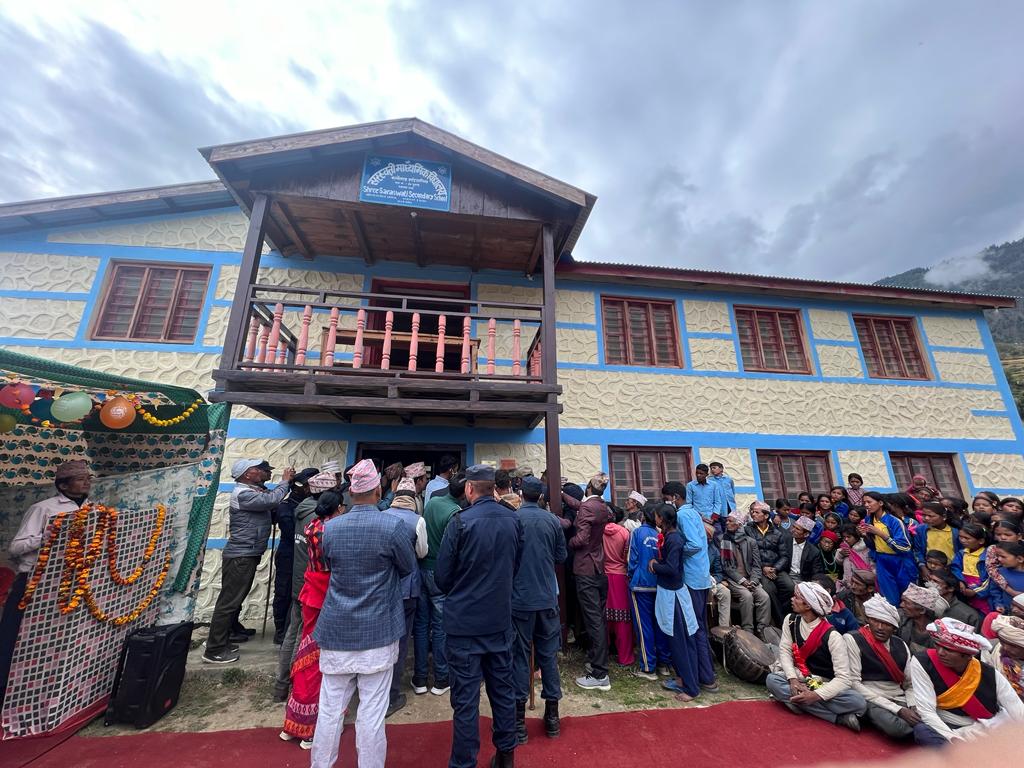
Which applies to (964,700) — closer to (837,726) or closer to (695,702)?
(837,726)

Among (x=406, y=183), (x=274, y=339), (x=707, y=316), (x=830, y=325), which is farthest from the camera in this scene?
(x=830, y=325)

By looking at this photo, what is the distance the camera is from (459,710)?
2.84 m

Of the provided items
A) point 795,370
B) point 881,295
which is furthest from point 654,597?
point 881,295

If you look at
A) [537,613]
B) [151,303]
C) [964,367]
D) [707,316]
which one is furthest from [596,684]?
[964,367]

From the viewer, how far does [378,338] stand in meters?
6.18

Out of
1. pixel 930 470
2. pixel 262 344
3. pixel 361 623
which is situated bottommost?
pixel 361 623

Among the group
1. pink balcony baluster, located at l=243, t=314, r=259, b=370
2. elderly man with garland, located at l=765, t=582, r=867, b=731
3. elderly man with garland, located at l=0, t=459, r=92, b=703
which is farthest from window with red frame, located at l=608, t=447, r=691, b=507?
elderly man with garland, located at l=0, t=459, r=92, b=703

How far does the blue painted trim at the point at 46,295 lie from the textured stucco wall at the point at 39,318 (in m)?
0.04

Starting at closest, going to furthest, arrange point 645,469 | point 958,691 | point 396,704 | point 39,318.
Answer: point 958,691
point 396,704
point 39,318
point 645,469

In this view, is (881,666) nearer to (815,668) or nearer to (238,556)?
(815,668)

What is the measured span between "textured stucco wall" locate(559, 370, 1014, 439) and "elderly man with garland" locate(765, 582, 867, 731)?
3.95m

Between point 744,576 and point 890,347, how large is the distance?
665 cm

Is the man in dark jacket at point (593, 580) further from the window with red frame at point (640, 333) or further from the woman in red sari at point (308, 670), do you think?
the window with red frame at point (640, 333)

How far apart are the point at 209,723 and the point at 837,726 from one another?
5295 millimetres
